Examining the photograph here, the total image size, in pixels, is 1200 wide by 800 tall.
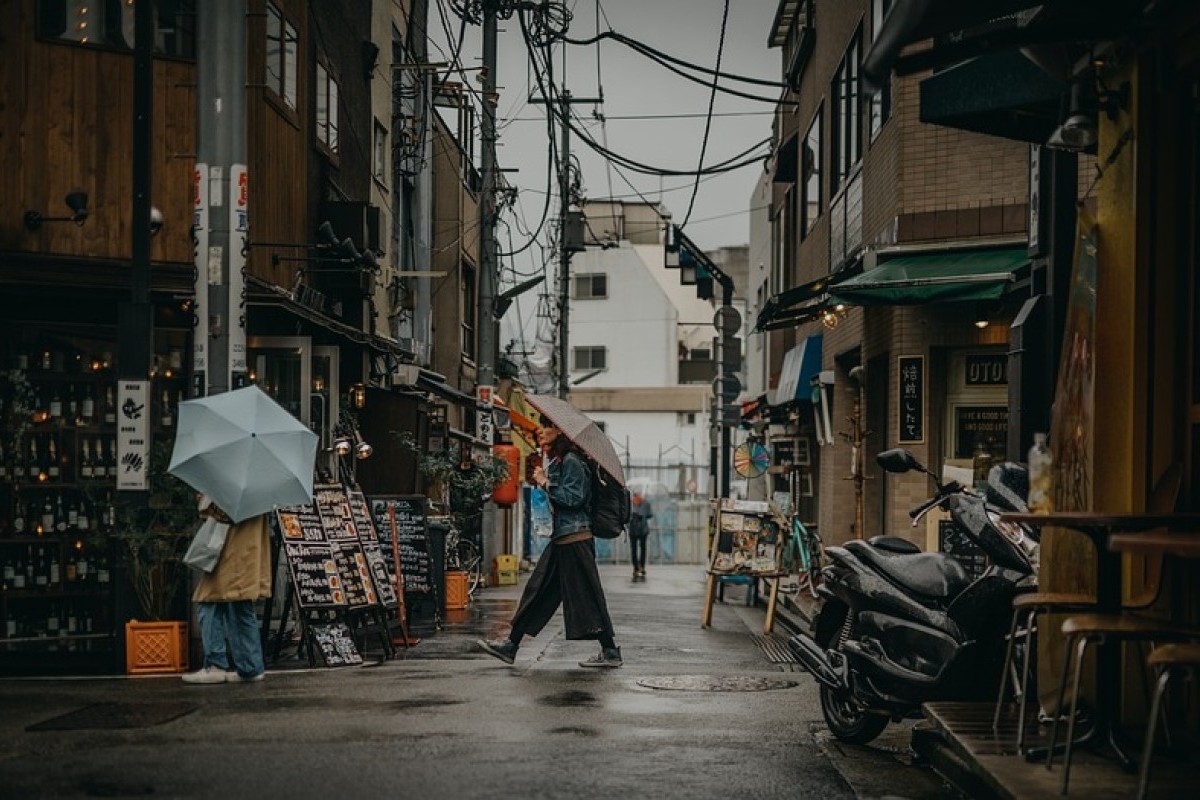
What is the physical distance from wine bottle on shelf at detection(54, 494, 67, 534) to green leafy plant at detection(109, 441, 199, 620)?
1.80m

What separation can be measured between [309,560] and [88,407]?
9.73ft

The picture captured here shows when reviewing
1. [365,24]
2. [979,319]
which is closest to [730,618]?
[979,319]

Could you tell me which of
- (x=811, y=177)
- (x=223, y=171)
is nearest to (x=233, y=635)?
(x=223, y=171)

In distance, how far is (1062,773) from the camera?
21.6 feet

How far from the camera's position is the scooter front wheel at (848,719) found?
8.95m

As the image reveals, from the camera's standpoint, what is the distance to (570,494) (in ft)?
43.9

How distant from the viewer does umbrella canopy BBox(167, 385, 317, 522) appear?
38.2ft

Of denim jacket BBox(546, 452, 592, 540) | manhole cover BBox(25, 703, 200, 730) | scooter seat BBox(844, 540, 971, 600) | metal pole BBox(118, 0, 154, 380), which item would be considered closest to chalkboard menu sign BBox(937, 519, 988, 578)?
scooter seat BBox(844, 540, 971, 600)

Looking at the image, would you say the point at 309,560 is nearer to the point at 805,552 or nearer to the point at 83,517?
the point at 83,517

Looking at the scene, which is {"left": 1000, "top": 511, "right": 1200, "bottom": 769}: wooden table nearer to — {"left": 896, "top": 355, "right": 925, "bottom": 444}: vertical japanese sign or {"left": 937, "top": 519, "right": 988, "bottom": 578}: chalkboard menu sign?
{"left": 937, "top": 519, "right": 988, "bottom": 578}: chalkboard menu sign

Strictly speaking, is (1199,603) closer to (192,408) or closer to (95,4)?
(192,408)

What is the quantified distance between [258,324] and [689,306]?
183 ft

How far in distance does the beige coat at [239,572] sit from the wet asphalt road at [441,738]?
72cm

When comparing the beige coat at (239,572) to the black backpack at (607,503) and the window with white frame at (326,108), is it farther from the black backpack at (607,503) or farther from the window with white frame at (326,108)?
the window with white frame at (326,108)
